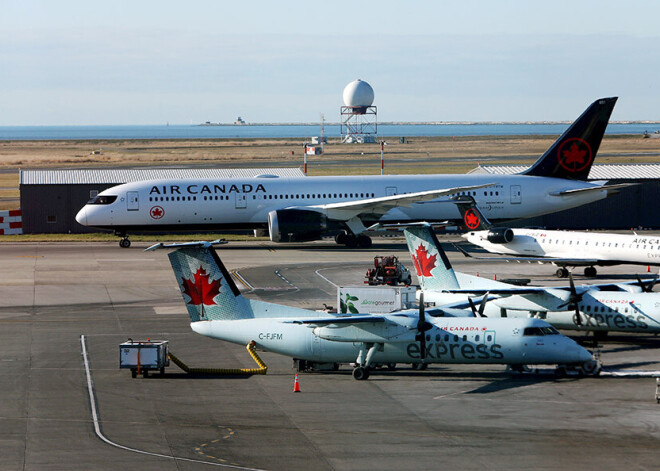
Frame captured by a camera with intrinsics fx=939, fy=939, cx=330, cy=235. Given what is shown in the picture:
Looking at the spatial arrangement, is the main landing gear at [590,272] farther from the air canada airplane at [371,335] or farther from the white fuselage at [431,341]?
the white fuselage at [431,341]

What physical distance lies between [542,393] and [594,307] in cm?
890

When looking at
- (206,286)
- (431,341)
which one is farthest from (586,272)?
(206,286)

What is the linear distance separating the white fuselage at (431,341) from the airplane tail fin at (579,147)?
1625 inches

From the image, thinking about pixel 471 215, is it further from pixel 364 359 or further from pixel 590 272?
pixel 364 359

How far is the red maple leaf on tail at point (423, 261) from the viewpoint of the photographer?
46.4m

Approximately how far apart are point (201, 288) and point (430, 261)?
13.2 m

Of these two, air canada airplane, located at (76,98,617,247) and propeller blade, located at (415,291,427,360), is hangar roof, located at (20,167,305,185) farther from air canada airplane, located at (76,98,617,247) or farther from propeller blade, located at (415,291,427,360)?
propeller blade, located at (415,291,427,360)

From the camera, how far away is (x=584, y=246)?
60.7 m

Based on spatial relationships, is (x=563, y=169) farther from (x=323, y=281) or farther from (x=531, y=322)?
(x=531, y=322)

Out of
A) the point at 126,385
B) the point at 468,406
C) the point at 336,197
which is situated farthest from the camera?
the point at 336,197

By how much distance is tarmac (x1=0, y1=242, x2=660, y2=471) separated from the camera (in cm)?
2652

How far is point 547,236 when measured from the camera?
62312 mm

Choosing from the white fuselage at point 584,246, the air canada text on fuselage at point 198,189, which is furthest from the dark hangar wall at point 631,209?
the air canada text on fuselage at point 198,189

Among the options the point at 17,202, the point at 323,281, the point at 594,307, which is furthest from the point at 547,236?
the point at 17,202
